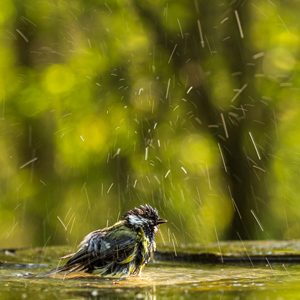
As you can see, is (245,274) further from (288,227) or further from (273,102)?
(288,227)

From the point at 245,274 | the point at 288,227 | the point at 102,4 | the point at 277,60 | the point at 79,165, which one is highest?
the point at 102,4

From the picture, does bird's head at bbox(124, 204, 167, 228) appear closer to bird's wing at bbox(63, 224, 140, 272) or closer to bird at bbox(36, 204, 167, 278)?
bird at bbox(36, 204, 167, 278)

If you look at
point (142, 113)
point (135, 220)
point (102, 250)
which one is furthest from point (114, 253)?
point (142, 113)

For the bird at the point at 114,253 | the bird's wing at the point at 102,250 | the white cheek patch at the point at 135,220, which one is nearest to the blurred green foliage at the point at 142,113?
the white cheek patch at the point at 135,220

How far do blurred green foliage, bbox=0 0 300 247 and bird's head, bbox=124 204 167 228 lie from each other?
807 cm

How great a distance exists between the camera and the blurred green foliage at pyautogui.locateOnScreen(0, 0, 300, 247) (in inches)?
542

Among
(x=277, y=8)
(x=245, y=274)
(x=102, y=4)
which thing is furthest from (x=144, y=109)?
(x=245, y=274)

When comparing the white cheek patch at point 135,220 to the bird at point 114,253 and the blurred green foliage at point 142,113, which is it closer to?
the bird at point 114,253

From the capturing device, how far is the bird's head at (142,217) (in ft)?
18.2

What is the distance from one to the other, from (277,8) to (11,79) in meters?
6.78

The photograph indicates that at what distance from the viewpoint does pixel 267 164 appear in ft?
46.0

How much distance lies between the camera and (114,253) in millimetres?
5184

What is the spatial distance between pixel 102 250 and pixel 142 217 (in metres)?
0.58

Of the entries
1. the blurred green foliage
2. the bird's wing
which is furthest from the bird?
the blurred green foliage
